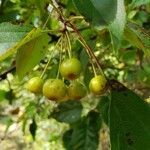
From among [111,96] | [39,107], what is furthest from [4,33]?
[39,107]

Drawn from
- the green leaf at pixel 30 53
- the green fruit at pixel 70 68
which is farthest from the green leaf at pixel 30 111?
the green fruit at pixel 70 68

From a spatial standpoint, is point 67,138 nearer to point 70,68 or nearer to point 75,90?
point 75,90

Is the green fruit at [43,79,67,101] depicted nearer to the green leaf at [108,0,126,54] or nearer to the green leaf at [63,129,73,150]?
the green leaf at [108,0,126,54]

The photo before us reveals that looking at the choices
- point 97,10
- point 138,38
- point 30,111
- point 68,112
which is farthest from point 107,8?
point 30,111

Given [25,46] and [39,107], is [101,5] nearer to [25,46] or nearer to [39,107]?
[25,46]

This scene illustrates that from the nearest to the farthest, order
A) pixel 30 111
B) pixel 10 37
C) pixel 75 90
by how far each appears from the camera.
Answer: pixel 10 37, pixel 75 90, pixel 30 111

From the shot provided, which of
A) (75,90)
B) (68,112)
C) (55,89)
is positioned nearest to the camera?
(55,89)
